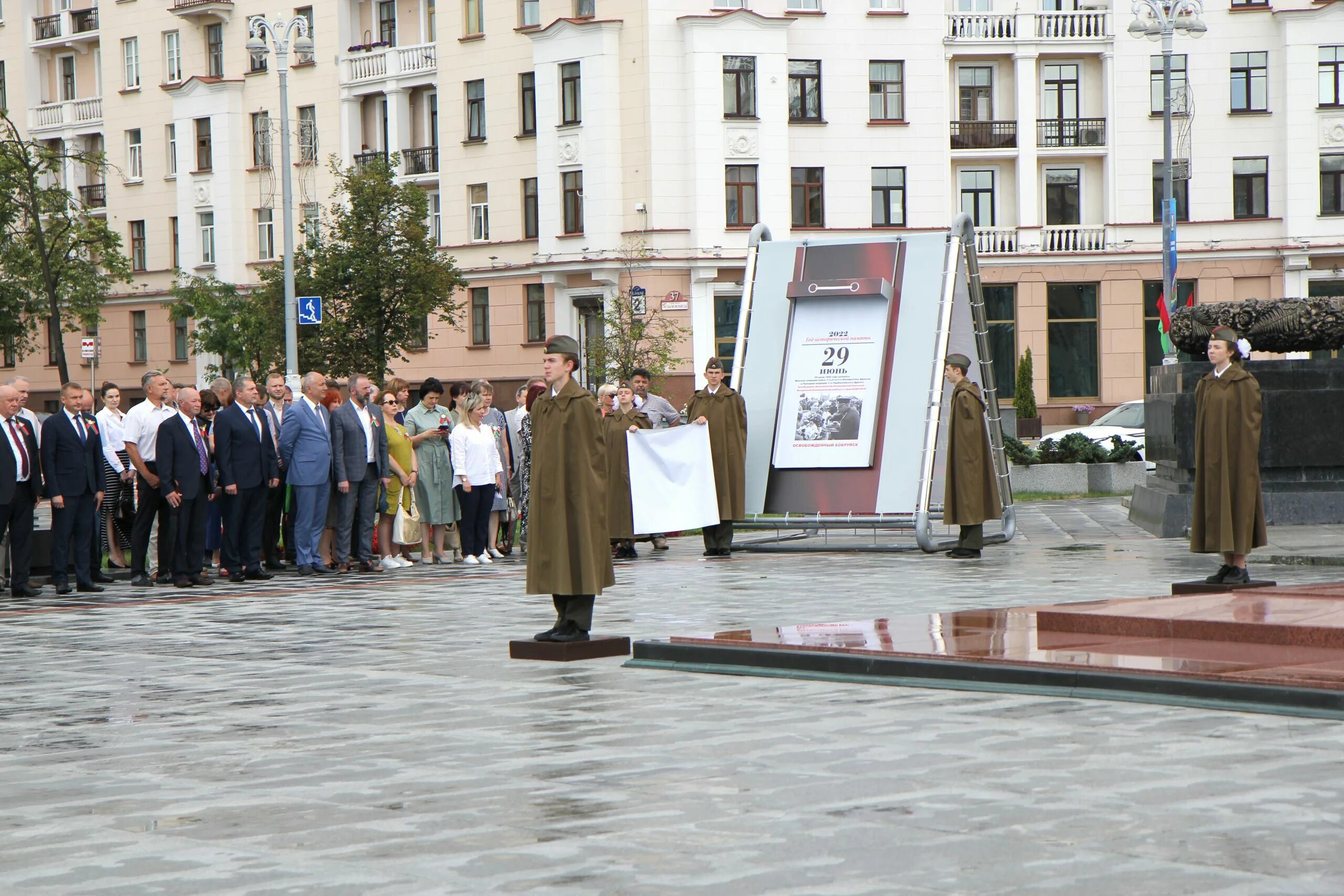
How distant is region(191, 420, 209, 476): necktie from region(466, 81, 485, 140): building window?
36.1 m

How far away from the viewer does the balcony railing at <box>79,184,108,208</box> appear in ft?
213

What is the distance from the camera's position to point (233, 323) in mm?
52094

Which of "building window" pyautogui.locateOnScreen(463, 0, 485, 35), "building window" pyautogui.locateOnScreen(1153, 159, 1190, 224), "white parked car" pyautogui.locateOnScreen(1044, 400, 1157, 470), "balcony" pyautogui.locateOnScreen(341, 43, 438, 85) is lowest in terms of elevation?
"white parked car" pyautogui.locateOnScreen(1044, 400, 1157, 470)

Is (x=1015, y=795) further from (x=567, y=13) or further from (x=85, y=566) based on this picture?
(x=567, y=13)

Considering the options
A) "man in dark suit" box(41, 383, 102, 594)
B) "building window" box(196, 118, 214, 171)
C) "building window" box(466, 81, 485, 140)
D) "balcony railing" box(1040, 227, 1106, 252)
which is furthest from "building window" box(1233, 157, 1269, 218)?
"man in dark suit" box(41, 383, 102, 594)

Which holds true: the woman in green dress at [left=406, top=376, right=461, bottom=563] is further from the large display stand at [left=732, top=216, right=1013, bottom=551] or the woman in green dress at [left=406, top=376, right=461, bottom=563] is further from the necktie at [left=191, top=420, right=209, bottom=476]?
the large display stand at [left=732, top=216, right=1013, bottom=551]

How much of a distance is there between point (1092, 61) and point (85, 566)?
40.1m

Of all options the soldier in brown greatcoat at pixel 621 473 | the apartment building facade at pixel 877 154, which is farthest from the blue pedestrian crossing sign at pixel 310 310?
the soldier in brown greatcoat at pixel 621 473

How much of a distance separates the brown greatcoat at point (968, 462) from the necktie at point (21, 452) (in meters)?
8.96

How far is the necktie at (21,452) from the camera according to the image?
17328mm

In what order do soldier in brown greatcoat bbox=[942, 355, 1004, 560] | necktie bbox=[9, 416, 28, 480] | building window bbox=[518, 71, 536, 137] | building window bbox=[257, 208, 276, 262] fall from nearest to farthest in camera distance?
1. necktie bbox=[9, 416, 28, 480]
2. soldier in brown greatcoat bbox=[942, 355, 1004, 560]
3. building window bbox=[518, 71, 536, 137]
4. building window bbox=[257, 208, 276, 262]

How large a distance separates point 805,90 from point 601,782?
45.1 m

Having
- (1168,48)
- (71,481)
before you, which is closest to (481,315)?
(1168,48)

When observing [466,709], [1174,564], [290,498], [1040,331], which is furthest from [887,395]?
[1040,331]
